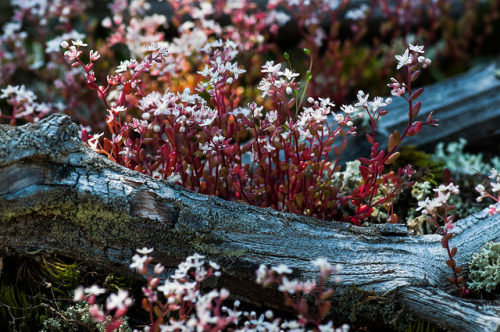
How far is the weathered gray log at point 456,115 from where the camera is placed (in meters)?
3.91

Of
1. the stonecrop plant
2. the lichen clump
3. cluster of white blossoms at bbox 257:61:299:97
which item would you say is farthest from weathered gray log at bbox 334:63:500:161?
cluster of white blossoms at bbox 257:61:299:97

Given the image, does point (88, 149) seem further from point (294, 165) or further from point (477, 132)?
point (477, 132)

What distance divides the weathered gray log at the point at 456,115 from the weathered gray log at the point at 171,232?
1.57m

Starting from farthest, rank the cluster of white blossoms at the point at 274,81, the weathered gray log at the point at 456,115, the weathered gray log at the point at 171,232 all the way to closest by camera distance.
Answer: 1. the weathered gray log at the point at 456,115
2. the cluster of white blossoms at the point at 274,81
3. the weathered gray log at the point at 171,232

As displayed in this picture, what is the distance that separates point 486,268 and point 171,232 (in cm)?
168

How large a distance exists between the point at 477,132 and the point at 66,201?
3.39 m

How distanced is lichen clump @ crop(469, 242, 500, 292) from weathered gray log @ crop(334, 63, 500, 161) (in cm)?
137

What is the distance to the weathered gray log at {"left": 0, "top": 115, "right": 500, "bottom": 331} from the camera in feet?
7.50

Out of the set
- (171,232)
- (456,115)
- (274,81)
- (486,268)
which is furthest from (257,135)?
(456,115)

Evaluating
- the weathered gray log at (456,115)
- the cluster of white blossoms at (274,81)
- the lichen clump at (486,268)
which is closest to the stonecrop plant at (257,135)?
the cluster of white blossoms at (274,81)

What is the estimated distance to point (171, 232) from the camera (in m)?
2.41

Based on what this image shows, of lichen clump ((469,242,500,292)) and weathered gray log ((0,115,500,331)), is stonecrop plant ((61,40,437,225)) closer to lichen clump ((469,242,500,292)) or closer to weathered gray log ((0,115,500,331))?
weathered gray log ((0,115,500,331))

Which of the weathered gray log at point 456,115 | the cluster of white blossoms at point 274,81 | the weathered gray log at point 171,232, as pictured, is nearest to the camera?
the weathered gray log at point 171,232

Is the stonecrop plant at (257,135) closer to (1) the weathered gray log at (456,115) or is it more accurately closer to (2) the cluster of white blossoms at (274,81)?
(2) the cluster of white blossoms at (274,81)
